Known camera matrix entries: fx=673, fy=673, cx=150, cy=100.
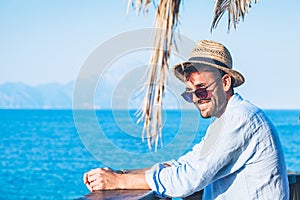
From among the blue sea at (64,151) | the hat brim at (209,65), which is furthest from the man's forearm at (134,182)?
the hat brim at (209,65)

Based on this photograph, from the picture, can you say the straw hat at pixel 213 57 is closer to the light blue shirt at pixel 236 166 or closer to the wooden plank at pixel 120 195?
the light blue shirt at pixel 236 166

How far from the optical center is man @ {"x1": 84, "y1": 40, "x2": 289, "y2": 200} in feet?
7.32

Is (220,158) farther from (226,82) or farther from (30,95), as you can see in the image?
(30,95)

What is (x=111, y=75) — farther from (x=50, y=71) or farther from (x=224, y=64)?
(x=50, y=71)

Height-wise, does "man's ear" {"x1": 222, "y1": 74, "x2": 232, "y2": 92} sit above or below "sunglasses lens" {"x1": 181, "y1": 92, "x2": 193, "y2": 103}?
above

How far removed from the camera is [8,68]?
65000mm

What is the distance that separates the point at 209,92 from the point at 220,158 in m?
0.27

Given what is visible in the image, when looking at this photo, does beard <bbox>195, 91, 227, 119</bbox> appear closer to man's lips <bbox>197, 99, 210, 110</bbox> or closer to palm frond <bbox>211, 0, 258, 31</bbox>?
man's lips <bbox>197, 99, 210, 110</bbox>

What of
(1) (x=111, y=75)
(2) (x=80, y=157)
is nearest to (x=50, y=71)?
(2) (x=80, y=157)

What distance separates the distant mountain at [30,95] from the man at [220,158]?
5931 centimetres

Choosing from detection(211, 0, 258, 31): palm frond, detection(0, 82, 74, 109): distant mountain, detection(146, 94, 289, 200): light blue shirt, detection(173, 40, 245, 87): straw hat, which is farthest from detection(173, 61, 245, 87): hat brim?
detection(0, 82, 74, 109): distant mountain

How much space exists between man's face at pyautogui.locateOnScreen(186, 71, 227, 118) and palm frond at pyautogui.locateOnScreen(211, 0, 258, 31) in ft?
6.82

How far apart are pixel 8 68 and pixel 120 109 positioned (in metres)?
63.7

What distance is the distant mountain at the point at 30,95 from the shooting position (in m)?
67.4
